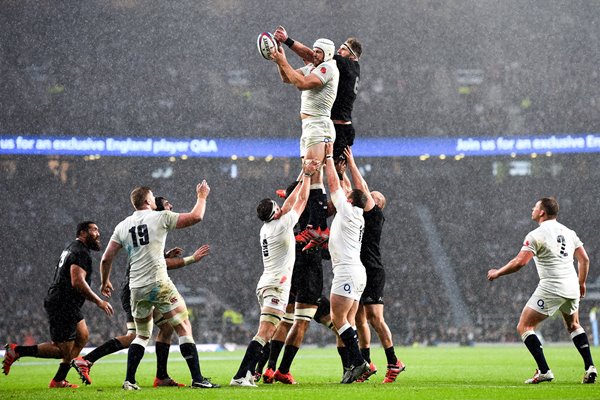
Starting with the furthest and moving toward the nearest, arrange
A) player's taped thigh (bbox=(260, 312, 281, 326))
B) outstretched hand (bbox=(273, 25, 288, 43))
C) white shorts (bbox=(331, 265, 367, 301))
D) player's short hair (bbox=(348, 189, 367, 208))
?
player's short hair (bbox=(348, 189, 367, 208)), white shorts (bbox=(331, 265, 367, 301)), outstretched hand (bbox=(273, 25, 288, 43)), player's taped thigh (bbox=(260, 312, 281, 326))

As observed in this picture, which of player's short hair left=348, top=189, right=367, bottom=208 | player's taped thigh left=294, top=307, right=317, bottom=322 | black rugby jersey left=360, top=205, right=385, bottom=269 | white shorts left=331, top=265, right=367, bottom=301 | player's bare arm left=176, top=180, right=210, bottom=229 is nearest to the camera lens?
player's bare arm left=176, top=180, right=210, bottom=229

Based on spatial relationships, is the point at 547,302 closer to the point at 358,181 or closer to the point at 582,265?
the point at 582,265

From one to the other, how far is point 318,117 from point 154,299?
3121 mm

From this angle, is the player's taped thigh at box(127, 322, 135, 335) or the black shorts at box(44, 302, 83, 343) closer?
the black shorts at box(44, 302, 83, 343)

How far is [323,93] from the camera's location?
10.7 m

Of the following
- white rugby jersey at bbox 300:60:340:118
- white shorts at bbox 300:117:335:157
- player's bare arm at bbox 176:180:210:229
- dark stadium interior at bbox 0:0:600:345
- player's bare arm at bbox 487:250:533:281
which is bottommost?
player's bare arm at bbox 487:250:533:281

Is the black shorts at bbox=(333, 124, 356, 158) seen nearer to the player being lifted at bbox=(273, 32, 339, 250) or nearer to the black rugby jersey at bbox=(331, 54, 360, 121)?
the black rugby jersey at bbox=(331, 54, 360, 121)

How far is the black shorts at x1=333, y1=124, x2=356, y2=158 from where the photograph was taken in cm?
1112

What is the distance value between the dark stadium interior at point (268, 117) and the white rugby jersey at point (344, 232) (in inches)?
931

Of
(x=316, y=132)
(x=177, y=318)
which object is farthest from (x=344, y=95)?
(x=177, y=318)

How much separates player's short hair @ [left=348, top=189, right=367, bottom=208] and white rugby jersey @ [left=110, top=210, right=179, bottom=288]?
2.18 m

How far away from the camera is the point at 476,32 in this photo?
43.3 meters

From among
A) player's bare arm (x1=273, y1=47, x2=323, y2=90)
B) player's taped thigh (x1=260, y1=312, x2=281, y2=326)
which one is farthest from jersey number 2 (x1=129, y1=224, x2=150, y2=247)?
player's bare arm (x1=273, y1=47, x2=323, y2=90)

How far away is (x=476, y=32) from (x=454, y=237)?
11238mm
